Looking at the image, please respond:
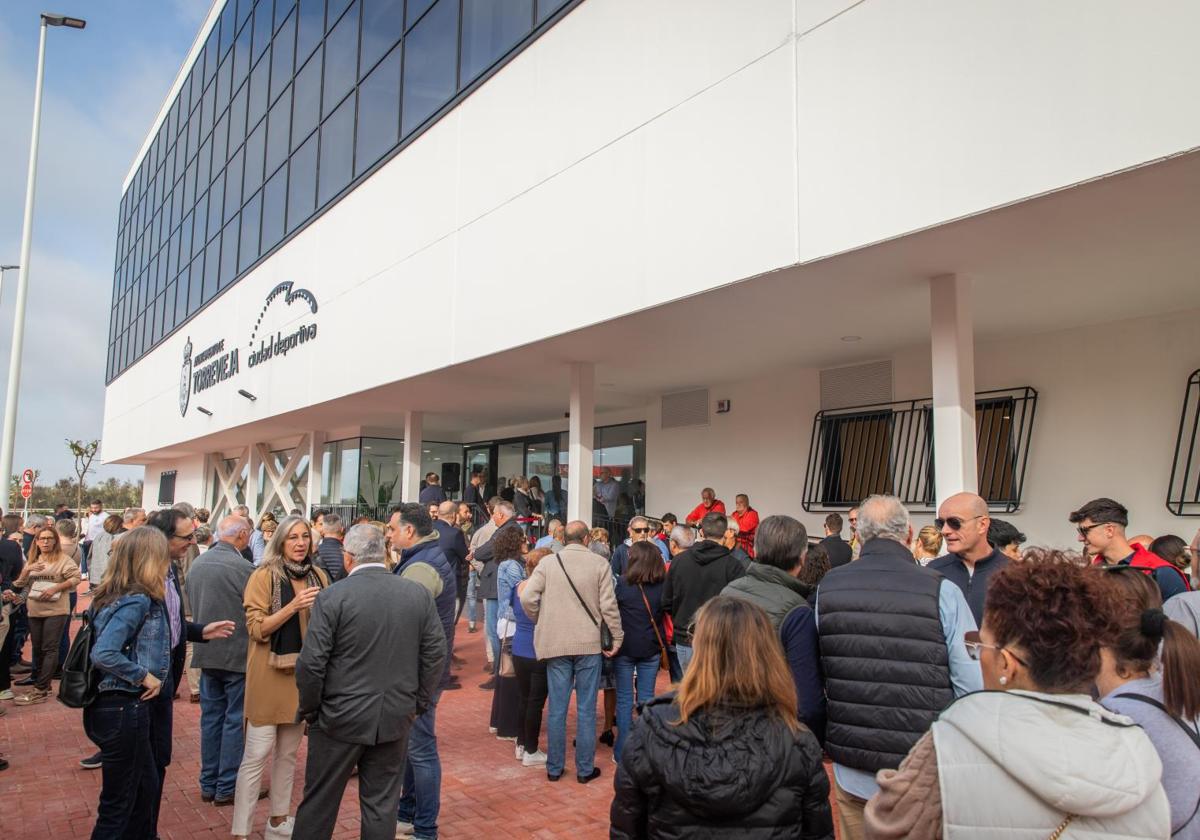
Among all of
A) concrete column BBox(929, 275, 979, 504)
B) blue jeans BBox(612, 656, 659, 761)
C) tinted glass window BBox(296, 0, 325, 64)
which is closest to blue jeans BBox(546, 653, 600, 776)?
blue jeans BBox(612, 656, 659, 761)

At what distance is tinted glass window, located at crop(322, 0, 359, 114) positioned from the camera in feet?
49.4

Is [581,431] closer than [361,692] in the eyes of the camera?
No

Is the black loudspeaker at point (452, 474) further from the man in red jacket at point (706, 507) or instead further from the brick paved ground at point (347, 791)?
the brick paved ground at point (347, 791)

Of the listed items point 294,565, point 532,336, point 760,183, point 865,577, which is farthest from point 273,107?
A: point 865,577

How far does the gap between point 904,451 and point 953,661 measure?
24.0 feet

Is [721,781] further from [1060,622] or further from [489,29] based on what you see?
[489,29]

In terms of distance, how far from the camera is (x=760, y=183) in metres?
6.58

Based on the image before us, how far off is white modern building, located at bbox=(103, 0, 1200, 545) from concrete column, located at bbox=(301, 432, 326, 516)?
5.02ft

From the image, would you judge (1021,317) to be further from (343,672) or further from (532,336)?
(343,672)

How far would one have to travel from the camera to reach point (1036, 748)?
62.2 inches

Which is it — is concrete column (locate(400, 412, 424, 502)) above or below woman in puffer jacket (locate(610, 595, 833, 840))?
above

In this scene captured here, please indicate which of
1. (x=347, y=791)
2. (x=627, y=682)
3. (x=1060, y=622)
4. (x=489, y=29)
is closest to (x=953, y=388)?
(x=627, y=682)

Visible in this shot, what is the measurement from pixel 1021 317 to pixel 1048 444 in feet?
4.91

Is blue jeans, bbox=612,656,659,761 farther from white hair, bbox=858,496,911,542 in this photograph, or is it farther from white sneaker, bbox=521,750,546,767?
white hair, bbox=858,496,911,542
